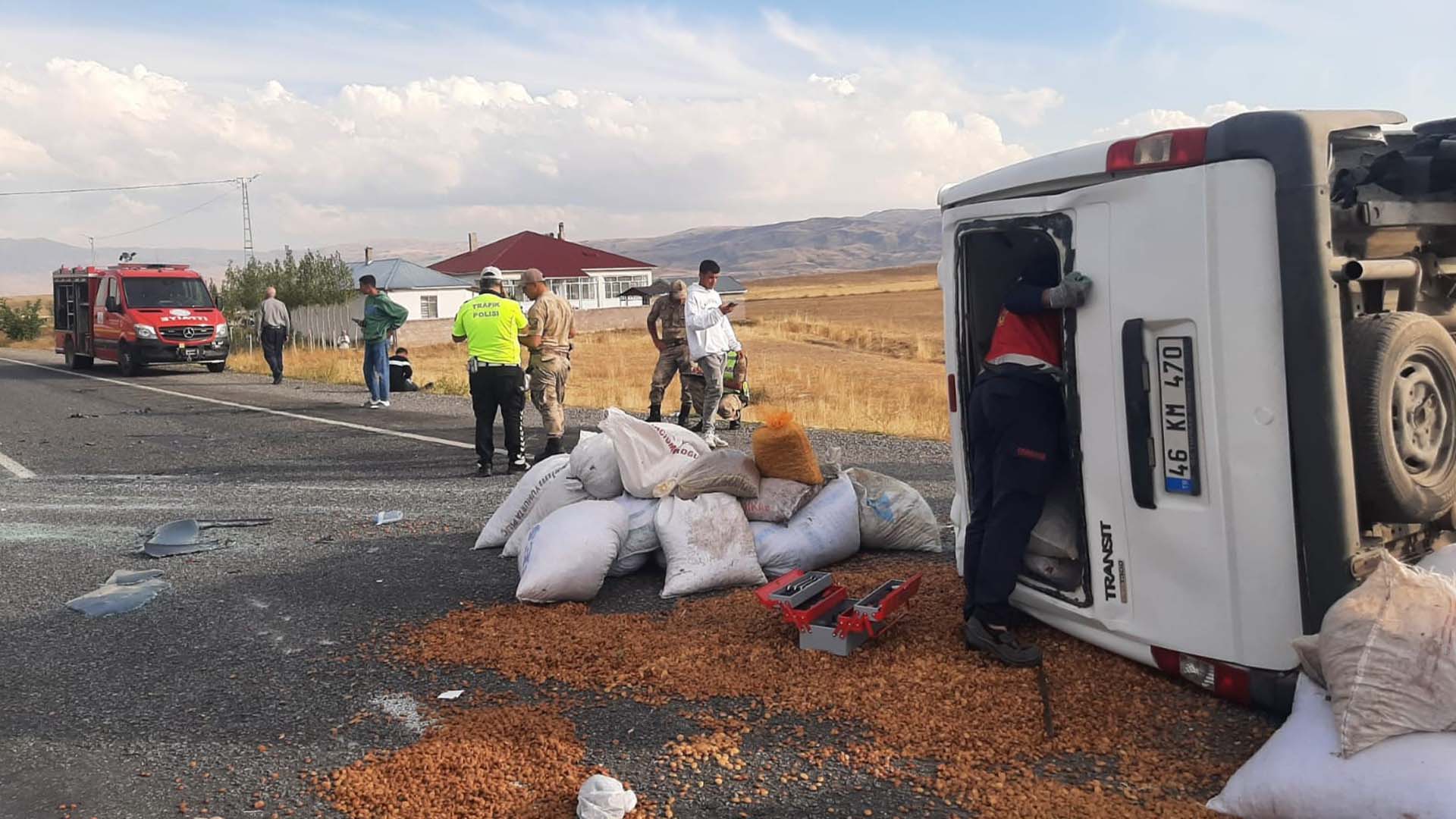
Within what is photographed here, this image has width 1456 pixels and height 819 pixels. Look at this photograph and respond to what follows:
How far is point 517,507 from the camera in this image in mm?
6613

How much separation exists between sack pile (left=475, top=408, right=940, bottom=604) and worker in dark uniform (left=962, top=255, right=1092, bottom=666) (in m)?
1.53

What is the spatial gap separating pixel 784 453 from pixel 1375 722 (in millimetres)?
3219

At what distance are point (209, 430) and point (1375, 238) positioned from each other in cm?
1251

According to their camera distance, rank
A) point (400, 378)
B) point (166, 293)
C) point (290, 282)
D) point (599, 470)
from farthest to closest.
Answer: point (290, 282) < point (166, 293) < point (400, 378) < point (599, 470)

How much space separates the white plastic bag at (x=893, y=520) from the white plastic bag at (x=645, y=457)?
3.09 ft

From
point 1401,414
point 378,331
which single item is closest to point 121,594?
point 1401,414

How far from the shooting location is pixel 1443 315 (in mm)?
3850

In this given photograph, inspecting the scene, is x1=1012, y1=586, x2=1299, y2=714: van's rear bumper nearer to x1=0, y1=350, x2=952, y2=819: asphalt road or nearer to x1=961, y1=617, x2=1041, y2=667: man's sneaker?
x1=961, y1=617, x2=1041, y2=667: man's sneaker

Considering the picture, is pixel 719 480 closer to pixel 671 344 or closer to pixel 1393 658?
pixel 1393 658

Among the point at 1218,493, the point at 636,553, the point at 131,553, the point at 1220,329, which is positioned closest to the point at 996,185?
the point at 1220,329

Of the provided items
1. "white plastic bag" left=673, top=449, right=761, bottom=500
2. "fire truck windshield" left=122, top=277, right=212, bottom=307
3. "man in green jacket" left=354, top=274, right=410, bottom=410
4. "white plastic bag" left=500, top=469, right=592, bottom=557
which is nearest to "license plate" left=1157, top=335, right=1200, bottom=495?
"white plastic bag" left=673, top=449, right=761, bottom=500

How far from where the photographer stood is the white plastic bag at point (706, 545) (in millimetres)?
5465

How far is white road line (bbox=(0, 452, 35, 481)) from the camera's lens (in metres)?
10.4

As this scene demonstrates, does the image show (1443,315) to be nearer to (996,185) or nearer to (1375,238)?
(1375,238)
